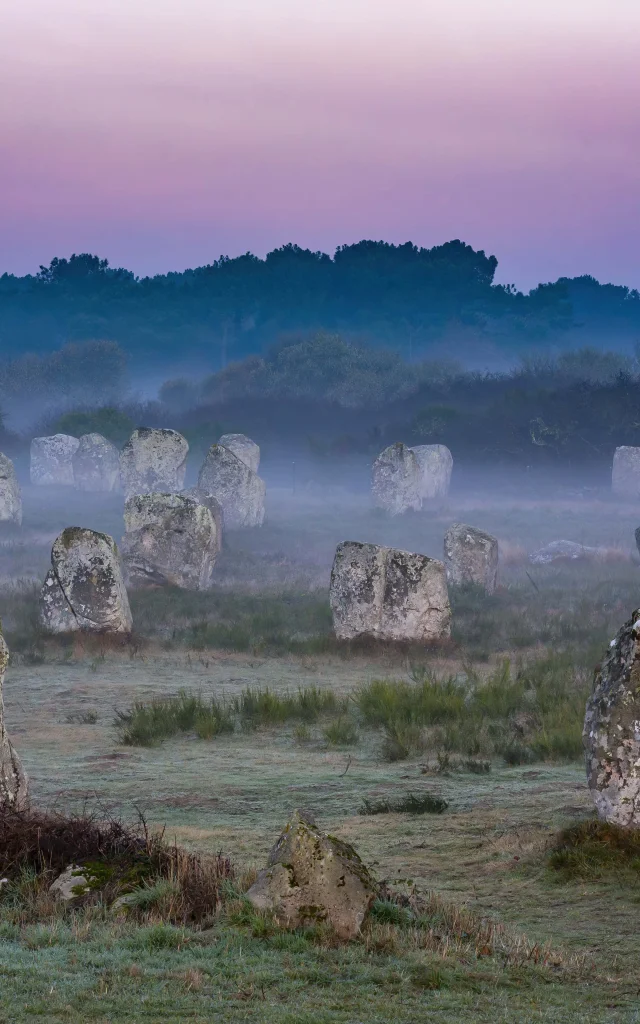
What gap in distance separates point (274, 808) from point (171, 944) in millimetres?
4245

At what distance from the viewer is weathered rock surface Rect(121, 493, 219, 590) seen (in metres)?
29.1

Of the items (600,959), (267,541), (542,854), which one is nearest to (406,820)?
(542,854)

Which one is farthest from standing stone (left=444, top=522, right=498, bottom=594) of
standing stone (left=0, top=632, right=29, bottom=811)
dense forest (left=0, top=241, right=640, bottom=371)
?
dense forest (left=0, top=241, right=640, bottom=371)

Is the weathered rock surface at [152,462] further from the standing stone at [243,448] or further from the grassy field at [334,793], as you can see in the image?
the grassy field at [334,793]

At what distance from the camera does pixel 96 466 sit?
56188 millimetres

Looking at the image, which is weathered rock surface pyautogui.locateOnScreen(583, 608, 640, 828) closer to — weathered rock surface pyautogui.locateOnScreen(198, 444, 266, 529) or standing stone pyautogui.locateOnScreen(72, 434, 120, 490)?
weathered rock surface pyautogui.locateOnScreen(198, 444, 266, 529)

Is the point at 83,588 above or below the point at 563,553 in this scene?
below

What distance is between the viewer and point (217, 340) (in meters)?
130

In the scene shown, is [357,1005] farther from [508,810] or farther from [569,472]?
[569,472]

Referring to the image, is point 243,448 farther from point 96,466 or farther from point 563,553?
point 563,553

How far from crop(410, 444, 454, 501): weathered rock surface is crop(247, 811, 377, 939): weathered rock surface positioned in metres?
45.9

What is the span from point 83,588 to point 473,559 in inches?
425

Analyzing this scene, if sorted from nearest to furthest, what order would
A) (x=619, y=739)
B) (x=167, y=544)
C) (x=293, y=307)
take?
(x=619, y=739), (x=167, y=544), (x=293, y=307)

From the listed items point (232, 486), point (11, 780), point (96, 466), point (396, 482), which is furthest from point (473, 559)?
point (96, 466)
